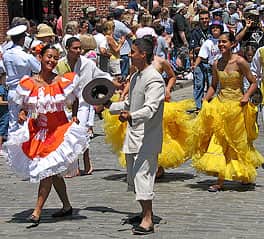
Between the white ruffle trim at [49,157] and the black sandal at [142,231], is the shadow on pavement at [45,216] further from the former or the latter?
the black sandal at [142,231]

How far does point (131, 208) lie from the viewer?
31.3 feet

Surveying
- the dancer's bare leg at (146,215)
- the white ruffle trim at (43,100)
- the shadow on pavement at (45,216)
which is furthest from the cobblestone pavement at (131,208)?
the white ruffle trim at (43,100)

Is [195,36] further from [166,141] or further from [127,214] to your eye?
[127,214]

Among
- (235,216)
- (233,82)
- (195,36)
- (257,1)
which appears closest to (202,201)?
(235,216)

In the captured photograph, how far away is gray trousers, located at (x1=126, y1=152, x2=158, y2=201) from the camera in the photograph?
328 inches

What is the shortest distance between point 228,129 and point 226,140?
13cm

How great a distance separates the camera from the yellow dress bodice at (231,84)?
10.5 metres

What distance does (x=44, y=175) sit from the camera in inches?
339

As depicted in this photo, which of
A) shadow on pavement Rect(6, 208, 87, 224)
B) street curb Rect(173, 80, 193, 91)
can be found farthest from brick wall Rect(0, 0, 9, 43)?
shadow on pavement Rect(6, 208, 87, 224)

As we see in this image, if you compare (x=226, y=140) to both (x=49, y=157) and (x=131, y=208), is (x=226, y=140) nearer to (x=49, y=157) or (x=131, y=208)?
(x=131, y=208)

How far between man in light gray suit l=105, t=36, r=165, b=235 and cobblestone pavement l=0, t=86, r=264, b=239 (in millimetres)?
355

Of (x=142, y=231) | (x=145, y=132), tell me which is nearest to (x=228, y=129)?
(x=145, y=132)

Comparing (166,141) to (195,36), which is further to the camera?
(195,36)

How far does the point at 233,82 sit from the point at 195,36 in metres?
7.72
